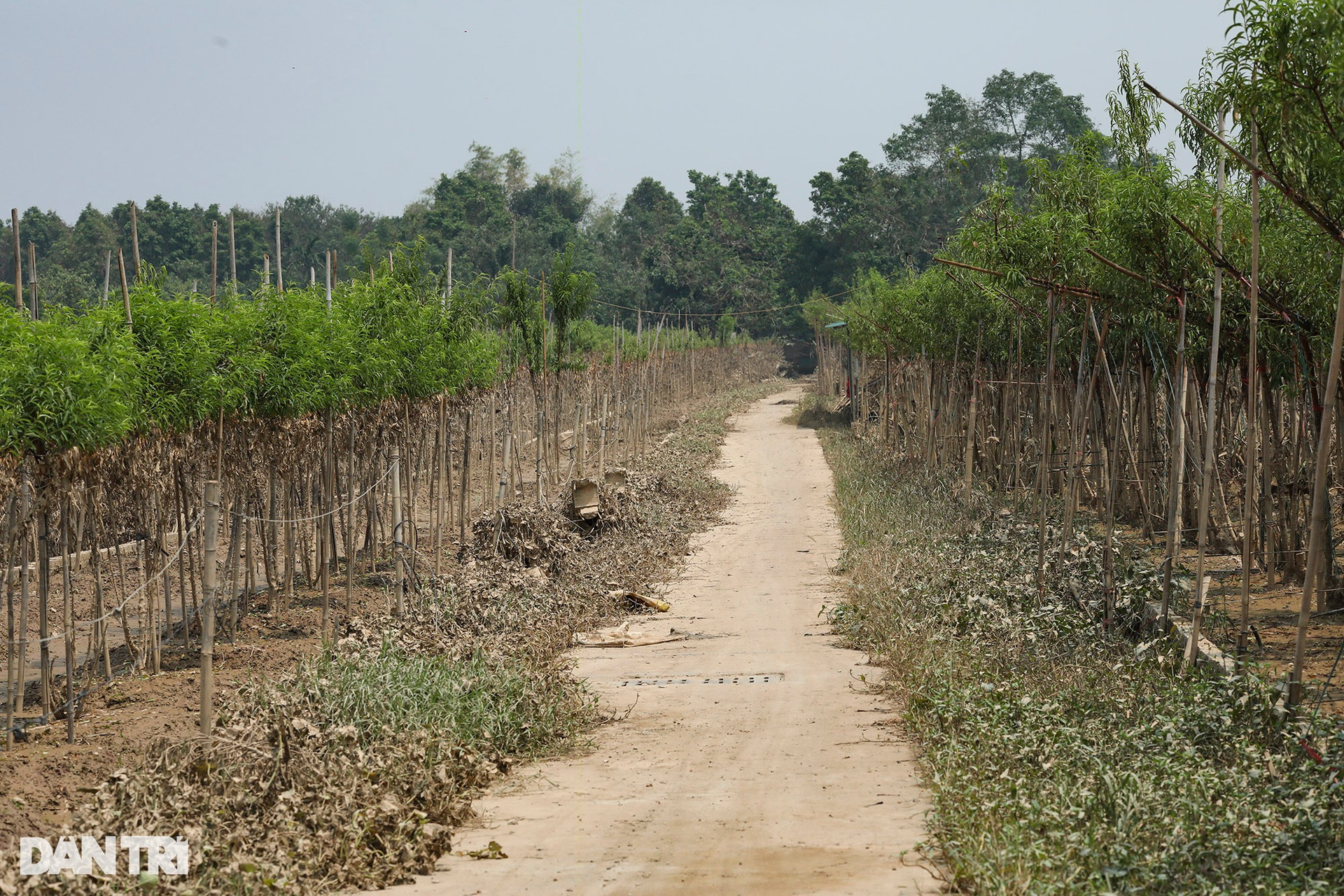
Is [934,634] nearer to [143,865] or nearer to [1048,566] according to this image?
[1048,566]

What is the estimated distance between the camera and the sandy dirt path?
17.3ft

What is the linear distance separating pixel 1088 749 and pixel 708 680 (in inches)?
151

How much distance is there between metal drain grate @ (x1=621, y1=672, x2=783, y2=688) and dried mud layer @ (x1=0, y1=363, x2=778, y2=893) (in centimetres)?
68

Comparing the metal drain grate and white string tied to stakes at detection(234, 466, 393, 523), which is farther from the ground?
white string tied to stakes at detection(234, 466, 393, 523)

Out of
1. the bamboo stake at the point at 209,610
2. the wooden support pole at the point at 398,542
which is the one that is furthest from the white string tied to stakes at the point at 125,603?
the wooden support pole at the point at 398,542

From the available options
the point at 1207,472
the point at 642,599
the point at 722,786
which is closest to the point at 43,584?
the point at 722,786

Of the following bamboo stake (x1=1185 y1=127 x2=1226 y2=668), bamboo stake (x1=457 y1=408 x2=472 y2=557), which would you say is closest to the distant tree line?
bamboo stake (x1=457 y1=408 x2=472 y2=557)

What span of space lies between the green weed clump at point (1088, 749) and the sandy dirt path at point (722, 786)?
337mm

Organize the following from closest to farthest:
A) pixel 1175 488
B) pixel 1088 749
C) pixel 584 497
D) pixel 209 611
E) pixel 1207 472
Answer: pixel 1088 749 < pixel 209 611 < pixel 1207 472 < pixel 1175 488 < pixel 584 497

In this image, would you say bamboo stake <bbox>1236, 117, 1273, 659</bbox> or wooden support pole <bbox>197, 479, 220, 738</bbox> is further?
bamboo stake <bbox>1236, 117, 1273, 659</bbox>

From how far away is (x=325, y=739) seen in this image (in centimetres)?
634

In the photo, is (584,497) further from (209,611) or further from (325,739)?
(325,739)

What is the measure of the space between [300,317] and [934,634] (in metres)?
6.26

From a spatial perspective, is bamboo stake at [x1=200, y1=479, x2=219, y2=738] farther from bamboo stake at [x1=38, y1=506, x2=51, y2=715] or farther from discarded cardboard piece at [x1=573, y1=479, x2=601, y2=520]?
discarded cardboard piece at [x1=573, y1=479, x2=601, y2=520]
